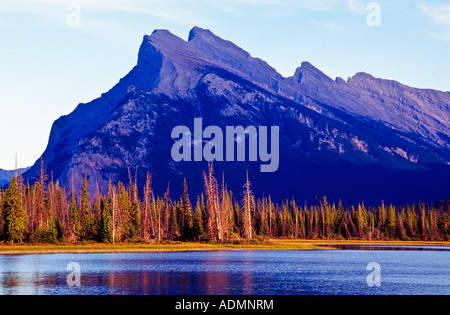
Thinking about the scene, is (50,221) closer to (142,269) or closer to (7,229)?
(7,229)

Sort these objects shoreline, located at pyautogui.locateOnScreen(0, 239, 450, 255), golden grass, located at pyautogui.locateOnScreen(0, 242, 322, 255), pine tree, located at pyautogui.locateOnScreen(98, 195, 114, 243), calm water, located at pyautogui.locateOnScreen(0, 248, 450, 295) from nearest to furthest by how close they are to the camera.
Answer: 1. calm water, located at pyautogui.locateOnScreen(0, 248, 450, 295)
2. shoreline, located at pyautogui.locateOnScreen(0, 239, 450, 255)
3. golden grass, located at pyautogui.locateOnScreen(0, 242, 322, 255)
4. pine tree, located at pyautogui.locateOnScreen(98, 195, 114, 243)

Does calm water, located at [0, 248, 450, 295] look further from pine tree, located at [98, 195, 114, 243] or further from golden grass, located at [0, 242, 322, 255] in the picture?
pine tree, located at [98, 195, 114, 243]

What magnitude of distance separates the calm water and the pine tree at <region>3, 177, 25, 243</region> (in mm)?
18232

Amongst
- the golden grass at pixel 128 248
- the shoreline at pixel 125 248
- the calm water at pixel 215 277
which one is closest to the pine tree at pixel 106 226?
the shoreline at pixel 125 248

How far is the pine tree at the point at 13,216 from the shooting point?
4729 inches

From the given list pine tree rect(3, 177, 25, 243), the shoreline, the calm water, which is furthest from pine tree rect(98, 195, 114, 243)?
the calm water

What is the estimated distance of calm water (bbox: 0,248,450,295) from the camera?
215 feet

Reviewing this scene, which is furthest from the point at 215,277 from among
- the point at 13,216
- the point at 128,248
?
the point at 13,216

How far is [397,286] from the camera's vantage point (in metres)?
71.6

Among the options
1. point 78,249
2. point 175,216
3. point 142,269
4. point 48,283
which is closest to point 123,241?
point 78,249

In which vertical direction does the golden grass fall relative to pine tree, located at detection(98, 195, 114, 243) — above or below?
below

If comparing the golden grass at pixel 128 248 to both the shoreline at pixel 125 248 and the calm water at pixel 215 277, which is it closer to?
the shoreline at pixel 125 248

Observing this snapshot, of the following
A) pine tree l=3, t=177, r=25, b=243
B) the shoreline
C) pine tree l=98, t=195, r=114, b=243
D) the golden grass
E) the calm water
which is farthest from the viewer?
pine tree l=98, t=195, r=114, b=243
